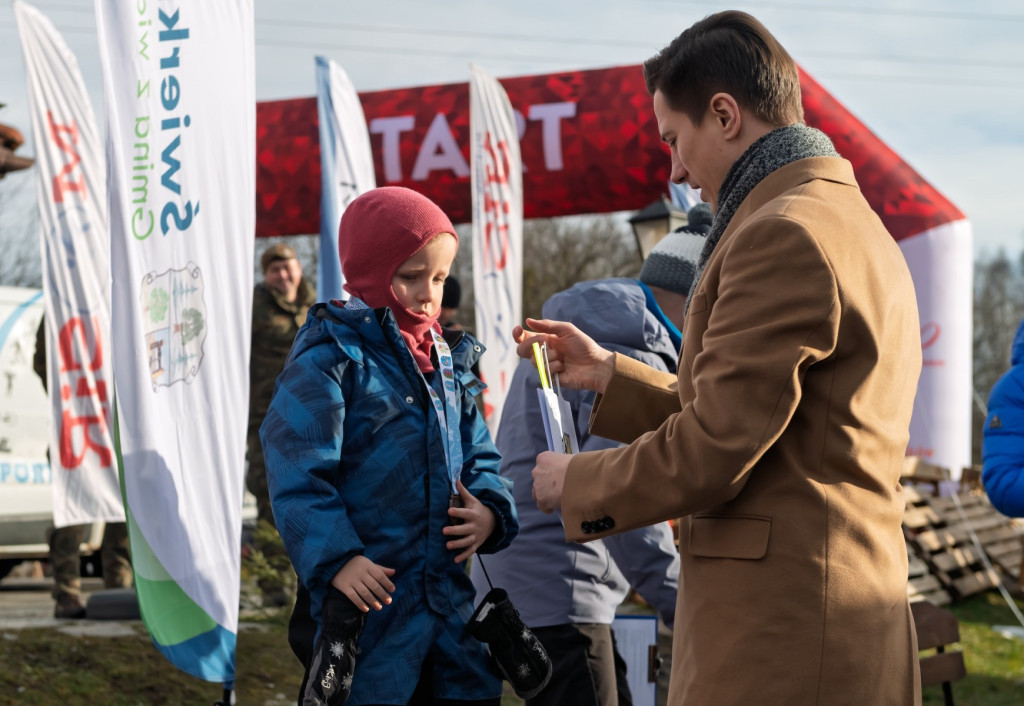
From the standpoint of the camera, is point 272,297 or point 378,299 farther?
point 272,297

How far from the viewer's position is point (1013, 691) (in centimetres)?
691

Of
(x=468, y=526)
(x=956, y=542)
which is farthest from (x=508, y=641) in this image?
(x=956, y=542)

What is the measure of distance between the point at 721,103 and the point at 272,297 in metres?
6.00

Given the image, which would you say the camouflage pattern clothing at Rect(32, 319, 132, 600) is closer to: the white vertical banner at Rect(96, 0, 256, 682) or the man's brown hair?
the white vertical banner at Rect(96, 0, 256, 682)

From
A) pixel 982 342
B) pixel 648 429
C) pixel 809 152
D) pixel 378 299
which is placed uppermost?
pixel 809 152

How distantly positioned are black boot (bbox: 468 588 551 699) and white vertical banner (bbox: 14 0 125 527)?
8.46 ft

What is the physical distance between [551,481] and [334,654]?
0.57 metres

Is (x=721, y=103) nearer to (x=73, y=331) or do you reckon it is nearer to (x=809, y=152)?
(x=809, y=152)

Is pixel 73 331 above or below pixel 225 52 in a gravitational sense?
below

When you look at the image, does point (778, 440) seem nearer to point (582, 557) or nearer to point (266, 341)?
point (582, 557)

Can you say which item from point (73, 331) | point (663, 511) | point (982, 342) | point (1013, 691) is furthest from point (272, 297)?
point (982, 342)

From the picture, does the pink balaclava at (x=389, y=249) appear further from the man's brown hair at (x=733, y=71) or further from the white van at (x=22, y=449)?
the white van at (x=22, y=449)

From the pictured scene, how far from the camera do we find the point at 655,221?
26.5ft

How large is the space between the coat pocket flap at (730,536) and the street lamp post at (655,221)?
19.9ft
